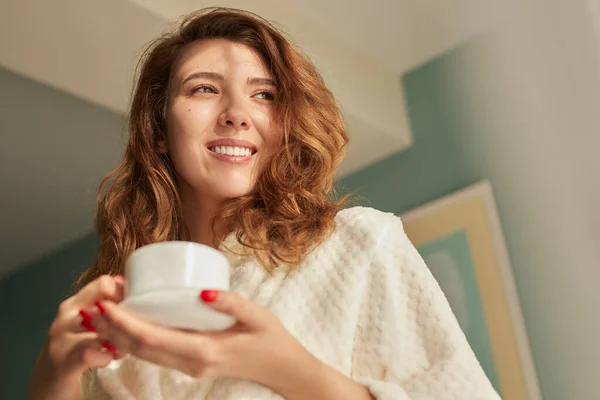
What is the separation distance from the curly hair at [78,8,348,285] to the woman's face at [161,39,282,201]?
18 millimetres

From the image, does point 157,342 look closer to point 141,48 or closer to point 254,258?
point 254,258

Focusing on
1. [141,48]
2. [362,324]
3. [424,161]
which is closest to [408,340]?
[362,324]

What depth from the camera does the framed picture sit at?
1.79 m

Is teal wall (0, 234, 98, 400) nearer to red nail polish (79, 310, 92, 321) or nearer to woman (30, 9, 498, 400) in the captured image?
woman (30, 9, 498, 400)

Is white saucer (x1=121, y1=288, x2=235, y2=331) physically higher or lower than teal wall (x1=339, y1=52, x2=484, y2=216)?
lower

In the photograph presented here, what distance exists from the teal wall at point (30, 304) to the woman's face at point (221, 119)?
174 cm

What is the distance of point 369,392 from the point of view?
2.32 feet

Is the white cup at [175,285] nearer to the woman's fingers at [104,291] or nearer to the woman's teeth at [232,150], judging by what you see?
the woman's fingers at [104,291]

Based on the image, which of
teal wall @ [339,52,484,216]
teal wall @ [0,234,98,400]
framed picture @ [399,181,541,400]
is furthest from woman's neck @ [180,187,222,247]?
teal wall @ [0,234,98,400]

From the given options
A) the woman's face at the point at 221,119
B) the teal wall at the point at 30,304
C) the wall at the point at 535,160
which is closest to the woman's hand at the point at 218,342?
the woman's face at the point at 221,119

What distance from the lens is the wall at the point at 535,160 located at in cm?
176

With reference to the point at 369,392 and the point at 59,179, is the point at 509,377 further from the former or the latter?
the point at 59,179

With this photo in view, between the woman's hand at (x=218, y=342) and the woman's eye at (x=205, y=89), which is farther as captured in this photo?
the woman's eye at (x=205, y=89)

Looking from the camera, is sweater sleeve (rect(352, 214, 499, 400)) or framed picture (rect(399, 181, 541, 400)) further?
framed picture (rect(399, 181, 541, 400))
